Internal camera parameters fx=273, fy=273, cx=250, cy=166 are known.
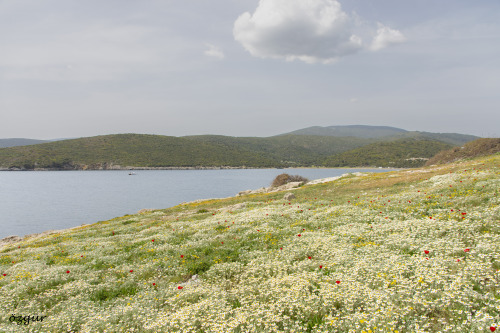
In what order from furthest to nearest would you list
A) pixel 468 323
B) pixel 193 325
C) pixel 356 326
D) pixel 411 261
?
pixel 411 261 < pixel 193 325 < pixel 356 326 < pixel 468 323

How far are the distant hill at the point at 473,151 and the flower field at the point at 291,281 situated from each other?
171ft

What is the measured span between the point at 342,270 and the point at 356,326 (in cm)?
341

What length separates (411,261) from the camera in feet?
27.6

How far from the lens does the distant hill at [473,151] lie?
181 feet

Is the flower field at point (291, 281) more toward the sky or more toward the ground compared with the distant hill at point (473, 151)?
more toward the ground

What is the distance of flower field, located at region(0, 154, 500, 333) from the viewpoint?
6.31 m

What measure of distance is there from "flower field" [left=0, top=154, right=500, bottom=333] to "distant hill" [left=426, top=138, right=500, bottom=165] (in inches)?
2049

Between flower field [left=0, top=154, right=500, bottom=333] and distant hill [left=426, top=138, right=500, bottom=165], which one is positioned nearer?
flower field [left=0, top=154, right=500, bottom=333]

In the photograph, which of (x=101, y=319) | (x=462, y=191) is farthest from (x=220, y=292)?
(x=462, y=191)

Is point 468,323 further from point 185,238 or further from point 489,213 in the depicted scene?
point 185,238

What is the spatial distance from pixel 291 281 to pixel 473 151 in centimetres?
6999

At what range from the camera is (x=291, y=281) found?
856 centimetres

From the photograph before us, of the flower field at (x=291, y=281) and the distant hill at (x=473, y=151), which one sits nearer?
the flower field at (x=291, y=281)

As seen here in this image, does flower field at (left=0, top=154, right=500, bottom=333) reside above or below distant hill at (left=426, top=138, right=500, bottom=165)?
below
